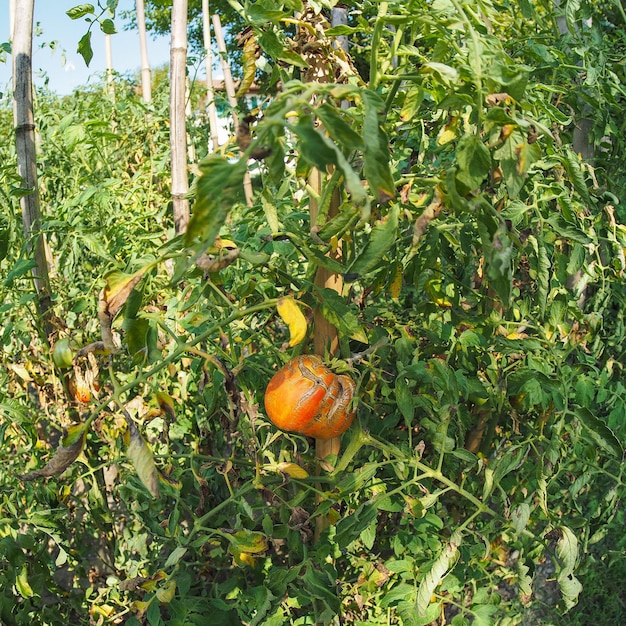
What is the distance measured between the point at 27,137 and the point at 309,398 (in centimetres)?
72

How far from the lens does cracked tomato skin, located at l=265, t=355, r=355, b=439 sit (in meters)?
0.86

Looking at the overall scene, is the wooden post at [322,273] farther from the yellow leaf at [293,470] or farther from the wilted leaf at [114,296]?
the wilted leaf at [114,296]

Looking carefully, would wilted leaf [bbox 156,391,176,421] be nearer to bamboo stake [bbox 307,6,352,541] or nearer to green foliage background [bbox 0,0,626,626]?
green foliage background [bbox 0,0,626,626]

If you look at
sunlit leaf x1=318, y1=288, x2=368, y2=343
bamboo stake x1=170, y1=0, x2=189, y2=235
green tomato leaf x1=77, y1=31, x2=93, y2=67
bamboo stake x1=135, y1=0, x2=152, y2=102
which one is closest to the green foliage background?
sunlit leaf x1=318, y1=288, x2=368, y2=343

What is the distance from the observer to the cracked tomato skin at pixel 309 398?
0.86 metres

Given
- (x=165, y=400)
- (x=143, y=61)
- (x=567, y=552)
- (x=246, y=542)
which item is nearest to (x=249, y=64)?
(x=165, y=400)

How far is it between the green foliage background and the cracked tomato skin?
5 cm

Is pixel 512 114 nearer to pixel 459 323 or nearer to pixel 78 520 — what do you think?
pixel 459 323

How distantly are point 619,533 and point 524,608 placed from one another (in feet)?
1.17

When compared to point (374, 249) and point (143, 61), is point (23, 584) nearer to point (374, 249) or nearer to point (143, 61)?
point (374, 249)

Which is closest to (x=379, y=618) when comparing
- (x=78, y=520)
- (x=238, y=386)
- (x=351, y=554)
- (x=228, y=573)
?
(x=351, y=554)

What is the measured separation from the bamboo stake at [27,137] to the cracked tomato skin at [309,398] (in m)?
0.53

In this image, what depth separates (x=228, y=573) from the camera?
1363mm

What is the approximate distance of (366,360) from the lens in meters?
1.08
